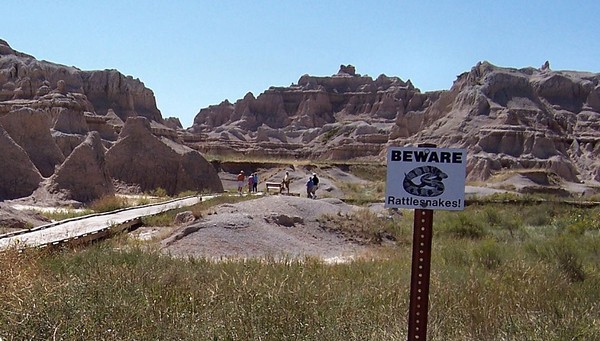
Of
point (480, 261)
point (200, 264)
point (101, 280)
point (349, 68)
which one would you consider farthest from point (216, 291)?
point (349, 68)

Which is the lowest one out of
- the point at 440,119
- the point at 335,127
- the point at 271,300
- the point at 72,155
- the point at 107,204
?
the point at 107,204

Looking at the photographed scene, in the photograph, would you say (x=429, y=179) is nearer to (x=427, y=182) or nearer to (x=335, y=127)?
(x=427, y=182)

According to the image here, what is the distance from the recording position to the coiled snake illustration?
4.81 meters

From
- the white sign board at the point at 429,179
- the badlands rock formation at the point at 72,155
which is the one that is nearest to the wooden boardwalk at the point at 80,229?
the badlands rock formation at the point at 72,155

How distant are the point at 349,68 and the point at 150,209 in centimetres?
12339

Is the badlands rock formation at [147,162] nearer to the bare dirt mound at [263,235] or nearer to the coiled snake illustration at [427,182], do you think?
the bare dirt mound at [263,235]

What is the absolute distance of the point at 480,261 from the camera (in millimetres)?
12125

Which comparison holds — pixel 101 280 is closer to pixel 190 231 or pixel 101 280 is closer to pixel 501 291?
pixel 501 291

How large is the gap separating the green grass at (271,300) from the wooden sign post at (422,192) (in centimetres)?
A: 139

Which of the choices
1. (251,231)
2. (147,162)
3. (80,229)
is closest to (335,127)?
(147,162)

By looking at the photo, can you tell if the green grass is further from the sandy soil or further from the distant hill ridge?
the distant hill ridge

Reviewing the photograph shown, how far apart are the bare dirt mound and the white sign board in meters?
9.06

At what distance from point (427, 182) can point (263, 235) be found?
13.3 m

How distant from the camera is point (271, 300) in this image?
21.8 ft
